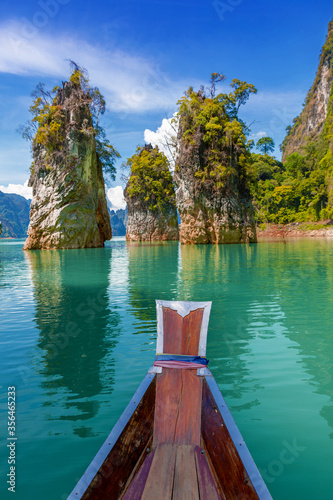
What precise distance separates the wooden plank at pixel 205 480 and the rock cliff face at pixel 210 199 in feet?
120

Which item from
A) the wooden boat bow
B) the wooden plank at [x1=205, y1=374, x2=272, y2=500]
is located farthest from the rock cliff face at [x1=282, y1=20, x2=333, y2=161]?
the wooden plank at [x1=205, y1=374, x2=272, y2=500]

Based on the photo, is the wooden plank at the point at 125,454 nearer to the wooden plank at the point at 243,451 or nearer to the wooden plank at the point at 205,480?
the wooden plank at the point at 205,480

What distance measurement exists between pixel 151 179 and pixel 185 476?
56473mm

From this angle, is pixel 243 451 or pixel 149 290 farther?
pixel 149 290

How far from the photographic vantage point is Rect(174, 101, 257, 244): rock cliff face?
125 ft

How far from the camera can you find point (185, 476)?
2430 mm

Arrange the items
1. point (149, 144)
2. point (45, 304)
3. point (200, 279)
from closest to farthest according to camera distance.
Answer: point (45, 304), point (200, 279), point (149, 144)

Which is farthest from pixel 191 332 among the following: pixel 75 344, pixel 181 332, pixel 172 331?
pixel 75 344

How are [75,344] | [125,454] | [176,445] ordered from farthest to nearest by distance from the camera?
[75,344]
[176,445]
[125,454]

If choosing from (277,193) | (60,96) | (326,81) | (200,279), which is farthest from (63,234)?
(326,81)

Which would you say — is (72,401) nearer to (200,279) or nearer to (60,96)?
(200,279)

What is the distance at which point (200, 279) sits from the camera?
1338cm

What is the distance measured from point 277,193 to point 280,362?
221 feet

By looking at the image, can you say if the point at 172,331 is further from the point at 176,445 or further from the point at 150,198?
the point at 150,198
